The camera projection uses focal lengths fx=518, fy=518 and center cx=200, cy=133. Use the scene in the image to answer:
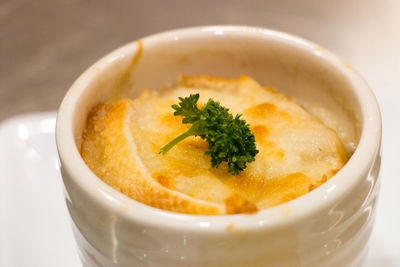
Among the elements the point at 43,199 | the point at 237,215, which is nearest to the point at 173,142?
the point at 237,215

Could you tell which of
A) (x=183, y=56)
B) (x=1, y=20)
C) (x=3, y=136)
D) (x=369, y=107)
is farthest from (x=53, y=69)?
(x=369, y=107)

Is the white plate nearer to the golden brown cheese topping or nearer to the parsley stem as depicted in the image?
the golden brown cheese topping

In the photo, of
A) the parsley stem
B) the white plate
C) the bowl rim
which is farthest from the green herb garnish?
the white plate

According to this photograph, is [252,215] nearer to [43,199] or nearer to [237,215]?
[237,215]

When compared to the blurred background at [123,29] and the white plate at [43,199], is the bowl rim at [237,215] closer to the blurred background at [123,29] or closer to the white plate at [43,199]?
the white plate at [43,199]

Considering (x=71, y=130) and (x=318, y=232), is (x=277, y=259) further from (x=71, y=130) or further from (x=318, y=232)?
(x=71, y=130)

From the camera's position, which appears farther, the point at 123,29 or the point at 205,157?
the point at 123,29

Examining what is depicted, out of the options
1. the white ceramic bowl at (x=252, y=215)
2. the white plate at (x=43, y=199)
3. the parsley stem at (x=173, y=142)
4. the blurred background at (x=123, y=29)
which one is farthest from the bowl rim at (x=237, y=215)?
the blurred background at (x=123, y=29)
